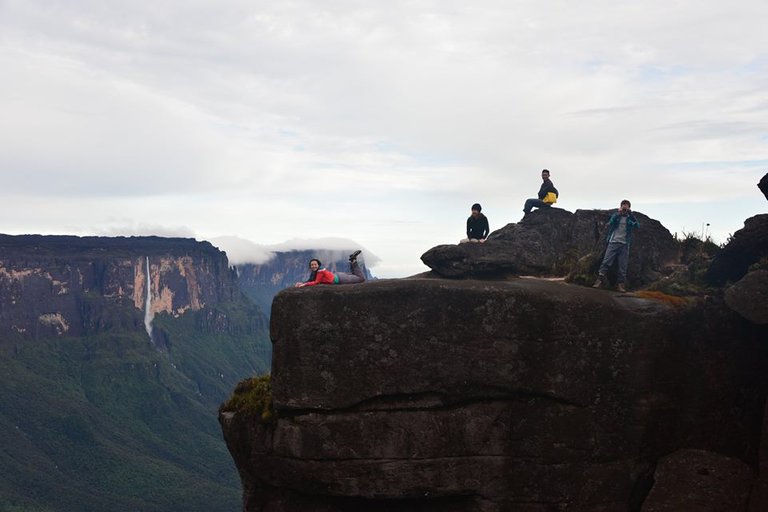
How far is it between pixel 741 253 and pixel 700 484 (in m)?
5.57

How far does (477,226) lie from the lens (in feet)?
72.9

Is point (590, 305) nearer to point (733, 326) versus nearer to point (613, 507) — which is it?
point (733, 326)

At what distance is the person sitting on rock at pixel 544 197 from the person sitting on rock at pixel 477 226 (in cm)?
→ 221

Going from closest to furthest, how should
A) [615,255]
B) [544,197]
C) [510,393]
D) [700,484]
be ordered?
[700,484] → [510,393] → [615,255] → [544,197]

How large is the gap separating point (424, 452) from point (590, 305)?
5060 mm

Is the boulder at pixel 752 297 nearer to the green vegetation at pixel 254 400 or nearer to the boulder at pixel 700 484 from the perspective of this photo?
the boulder at pixel 700 484

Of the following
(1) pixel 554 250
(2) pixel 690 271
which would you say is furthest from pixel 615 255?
(1) pixel 554 250

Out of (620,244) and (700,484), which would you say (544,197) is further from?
(700,484)

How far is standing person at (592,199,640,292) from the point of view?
19828 millimetres

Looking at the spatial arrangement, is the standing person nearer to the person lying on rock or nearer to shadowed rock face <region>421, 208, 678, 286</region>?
shadowed rock face <region>421, 208, 678, 286</region>

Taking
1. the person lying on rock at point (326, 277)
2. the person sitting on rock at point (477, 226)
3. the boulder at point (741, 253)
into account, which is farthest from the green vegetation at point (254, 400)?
the boulder at point (741, 253)

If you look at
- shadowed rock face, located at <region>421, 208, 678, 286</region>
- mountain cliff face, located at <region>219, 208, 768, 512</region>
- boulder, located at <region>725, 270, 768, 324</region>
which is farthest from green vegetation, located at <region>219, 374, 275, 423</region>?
boulder, located at <region>725, 270, 768, 324</region>

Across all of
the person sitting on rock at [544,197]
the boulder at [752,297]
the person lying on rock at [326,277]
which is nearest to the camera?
the boulder at [752,297]

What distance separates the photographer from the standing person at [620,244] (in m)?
19.8
